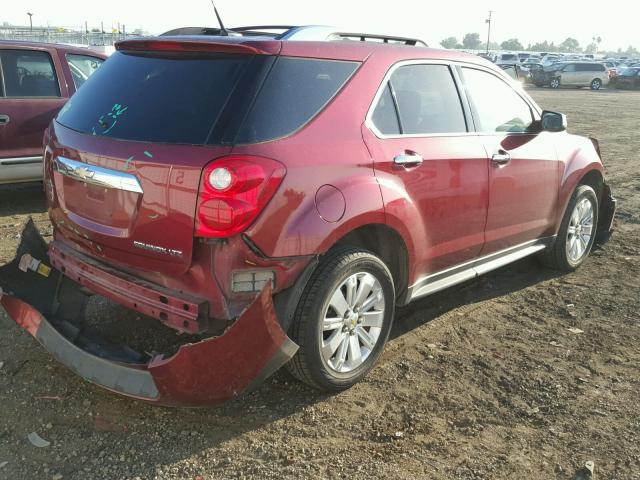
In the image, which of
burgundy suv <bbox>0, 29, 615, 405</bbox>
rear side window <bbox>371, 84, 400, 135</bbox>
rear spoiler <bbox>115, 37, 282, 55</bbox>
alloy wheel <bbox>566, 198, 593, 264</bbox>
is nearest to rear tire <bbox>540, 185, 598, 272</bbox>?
alloy wheel <bbox>566, 198, 593, 264</bbox>

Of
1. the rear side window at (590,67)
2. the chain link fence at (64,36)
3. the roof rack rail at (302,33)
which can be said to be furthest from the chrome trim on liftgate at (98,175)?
the rear side window at (590,67)

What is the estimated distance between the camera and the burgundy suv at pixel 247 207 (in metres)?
2.79

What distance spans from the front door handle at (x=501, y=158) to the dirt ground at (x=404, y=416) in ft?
3.59

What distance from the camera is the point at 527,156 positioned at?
14.5 ft

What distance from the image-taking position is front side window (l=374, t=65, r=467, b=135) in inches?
140

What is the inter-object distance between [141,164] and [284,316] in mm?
974

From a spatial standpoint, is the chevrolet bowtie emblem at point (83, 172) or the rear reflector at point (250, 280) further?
the chevrolet bowtie emblem at point (83, 172)

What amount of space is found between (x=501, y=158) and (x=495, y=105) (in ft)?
1.44

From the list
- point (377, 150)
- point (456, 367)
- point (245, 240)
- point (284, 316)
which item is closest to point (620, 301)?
point (456, 367)

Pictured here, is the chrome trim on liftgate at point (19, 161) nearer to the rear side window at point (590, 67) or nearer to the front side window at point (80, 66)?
the front side window at point (80, 66)

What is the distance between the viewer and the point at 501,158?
4.13 m

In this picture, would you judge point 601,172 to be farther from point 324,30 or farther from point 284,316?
point 284,316

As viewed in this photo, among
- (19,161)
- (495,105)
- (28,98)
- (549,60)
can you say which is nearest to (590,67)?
(549,60)

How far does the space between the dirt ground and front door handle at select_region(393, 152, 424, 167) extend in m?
1.18
